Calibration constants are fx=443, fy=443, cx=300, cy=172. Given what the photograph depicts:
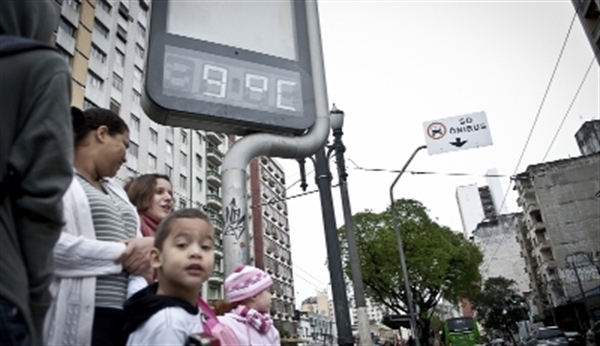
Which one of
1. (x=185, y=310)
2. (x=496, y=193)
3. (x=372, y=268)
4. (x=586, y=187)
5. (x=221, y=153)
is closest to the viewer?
(x=185, y=310)

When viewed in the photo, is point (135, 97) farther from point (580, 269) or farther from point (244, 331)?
point (580, 269)

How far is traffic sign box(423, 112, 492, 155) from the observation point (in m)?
8.03

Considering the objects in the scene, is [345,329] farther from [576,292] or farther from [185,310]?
[576,292]

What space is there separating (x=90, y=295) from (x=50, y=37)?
94 centimetres

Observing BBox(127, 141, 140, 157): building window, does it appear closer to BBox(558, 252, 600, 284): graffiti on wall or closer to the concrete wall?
BBox(558, 252, 600, 284): graffiti on wall

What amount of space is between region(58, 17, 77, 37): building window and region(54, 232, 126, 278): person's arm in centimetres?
2388

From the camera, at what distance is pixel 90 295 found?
5.38 feet

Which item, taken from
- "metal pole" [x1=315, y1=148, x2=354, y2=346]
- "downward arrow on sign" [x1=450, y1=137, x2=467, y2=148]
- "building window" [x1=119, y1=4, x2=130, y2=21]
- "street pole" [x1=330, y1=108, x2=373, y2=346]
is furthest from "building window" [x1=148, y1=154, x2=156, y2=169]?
"metal pole" [x1=315, y1=148, x2=354, y2=346]

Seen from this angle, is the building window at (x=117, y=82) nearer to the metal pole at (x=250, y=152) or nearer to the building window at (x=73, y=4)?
the building window at (x=73, y=4)

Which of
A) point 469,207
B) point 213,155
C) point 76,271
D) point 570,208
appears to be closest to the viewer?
point 76,271

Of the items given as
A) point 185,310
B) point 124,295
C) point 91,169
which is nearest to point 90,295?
point 124,295

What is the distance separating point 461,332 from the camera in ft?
92.6

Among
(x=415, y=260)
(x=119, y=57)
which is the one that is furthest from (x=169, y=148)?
(x=415, y=260)

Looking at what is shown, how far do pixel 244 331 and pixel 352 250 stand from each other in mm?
5945
